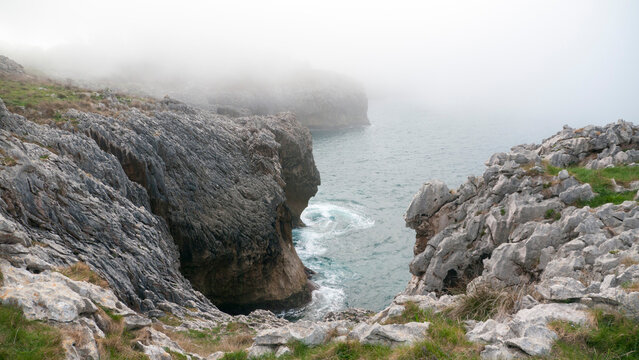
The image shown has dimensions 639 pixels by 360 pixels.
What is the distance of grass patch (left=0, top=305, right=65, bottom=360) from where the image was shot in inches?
357

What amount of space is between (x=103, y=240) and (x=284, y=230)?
65.1 ft

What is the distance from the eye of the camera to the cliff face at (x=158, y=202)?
1736 centimetres

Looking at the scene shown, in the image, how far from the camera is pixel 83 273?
49.7 ft

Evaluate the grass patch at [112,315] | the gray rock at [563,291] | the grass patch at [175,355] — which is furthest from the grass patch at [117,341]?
the gray rock at [563,291]

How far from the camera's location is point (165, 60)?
136 meters

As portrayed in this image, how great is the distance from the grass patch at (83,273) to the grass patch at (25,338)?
4.34 m

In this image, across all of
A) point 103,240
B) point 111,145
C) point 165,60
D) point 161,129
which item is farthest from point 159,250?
point 165,60

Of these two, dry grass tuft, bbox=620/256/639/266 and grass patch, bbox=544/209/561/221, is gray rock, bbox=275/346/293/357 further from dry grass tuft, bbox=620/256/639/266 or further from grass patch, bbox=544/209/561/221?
grass patch, bbox=544/209/561/221

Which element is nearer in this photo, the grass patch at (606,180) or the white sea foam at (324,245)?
the grass patch at (606,180)

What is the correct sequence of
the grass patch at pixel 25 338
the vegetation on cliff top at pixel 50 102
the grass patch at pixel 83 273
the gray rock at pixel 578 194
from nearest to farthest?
the grass patch at pixel 25 338, the grass patch at pixel 83 273, the gray rock at pixel 578 194, the vegetation on cliff top at pixel 50 102

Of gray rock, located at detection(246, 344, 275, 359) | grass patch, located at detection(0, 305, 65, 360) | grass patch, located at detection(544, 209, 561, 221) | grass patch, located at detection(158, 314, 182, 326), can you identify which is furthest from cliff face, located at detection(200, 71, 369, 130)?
grass patch, located at detection(0, 305, 65, 360)

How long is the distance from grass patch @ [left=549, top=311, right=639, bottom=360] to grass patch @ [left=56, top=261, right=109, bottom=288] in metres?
14.0

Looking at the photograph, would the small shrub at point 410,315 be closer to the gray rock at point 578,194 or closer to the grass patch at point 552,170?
the gray rock at point 578,194

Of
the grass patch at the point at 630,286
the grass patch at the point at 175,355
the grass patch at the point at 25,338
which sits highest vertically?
the grass patch at the point at 630,286
